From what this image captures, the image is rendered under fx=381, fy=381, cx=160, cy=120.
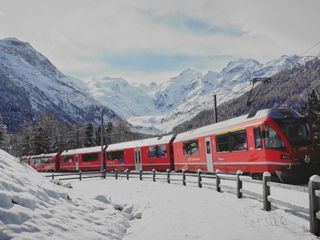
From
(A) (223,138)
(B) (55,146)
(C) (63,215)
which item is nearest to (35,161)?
(B) (55,146)

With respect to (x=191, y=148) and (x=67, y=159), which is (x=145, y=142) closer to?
(x=191, y=148)

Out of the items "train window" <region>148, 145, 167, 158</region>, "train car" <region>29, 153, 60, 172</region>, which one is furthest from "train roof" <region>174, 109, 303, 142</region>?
"train car" <region>29, 153, 60, 172</region>

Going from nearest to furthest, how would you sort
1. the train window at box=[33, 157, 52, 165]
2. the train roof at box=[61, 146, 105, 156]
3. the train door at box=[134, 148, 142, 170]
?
the train door at box=[134, 148, 142, 170] < the train roof at box=[61, 146, 105, 156] < the train window at box=[33, 157, 52, 165]

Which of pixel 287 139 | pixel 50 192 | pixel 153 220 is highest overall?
pixel 287 139

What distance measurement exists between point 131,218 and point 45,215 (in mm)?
4723

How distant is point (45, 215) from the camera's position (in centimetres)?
892

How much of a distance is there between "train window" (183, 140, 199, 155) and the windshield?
9657 mm

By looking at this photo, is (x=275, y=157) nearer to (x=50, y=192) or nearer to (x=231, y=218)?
(x=231, y=218)

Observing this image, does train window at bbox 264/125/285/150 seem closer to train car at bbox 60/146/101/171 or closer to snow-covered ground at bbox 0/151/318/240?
snow-covered ground at bbox 0/151/318/240

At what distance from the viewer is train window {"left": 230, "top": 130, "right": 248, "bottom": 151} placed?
1992 cm

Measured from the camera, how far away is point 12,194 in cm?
884

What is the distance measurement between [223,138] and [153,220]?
11.6 metres

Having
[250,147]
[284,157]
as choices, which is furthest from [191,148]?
[284,157]

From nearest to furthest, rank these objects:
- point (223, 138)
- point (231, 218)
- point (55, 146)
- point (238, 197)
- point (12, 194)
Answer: point (12, 194) < point (231, 218) < point (238, 197) < point (223, 138) < point (55, 146)
